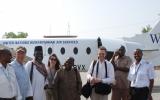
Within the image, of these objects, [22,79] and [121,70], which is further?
[121,70]

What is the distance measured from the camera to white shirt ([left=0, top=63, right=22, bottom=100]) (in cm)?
721

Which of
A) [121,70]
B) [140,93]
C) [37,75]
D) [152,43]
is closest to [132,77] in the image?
[140,93]

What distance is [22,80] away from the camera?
805 centimetres

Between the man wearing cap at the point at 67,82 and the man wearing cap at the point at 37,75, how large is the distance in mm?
413

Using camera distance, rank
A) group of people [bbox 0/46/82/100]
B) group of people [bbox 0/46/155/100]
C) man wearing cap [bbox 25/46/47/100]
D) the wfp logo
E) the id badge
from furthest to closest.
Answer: the wfp logo < the id badge < man wearing cap [bbox 25/46/47/100] < group of people [bbox 0/46/155/100] < group of people [bbox 0/46/82/100]

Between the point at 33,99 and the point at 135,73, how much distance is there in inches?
93.1

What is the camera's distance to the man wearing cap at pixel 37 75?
8.97 meters

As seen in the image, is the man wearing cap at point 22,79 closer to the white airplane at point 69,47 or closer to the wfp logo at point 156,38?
the white airplane at point 69,47

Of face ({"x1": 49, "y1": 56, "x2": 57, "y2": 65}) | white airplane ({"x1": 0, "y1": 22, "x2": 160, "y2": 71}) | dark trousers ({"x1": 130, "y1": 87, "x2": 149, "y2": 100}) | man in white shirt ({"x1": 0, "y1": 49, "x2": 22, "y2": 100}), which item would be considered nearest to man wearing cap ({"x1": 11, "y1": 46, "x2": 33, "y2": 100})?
man in white shirt ({"x1": 0, "y1": 49, "x2": 22, "y2": 100})

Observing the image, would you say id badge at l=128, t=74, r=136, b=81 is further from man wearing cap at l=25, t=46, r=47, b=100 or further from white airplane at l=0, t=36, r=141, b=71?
white airplane at l=0, t=36, r=141, b=71

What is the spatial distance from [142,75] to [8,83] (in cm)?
359

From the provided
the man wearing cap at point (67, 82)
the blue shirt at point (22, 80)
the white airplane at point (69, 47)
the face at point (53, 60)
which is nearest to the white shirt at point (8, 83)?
the blue shirt at point (22, 80)

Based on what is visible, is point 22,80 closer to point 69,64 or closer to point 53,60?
point 69,64

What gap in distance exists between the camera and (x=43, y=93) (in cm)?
916
